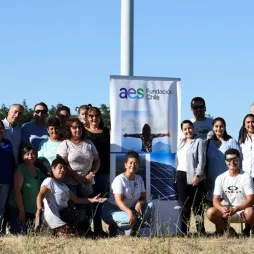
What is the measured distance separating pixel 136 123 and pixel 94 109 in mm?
778

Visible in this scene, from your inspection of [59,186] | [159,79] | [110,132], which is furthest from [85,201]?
[159,79]

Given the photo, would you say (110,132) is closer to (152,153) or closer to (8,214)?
(152,153)

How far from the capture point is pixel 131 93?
1052 cm

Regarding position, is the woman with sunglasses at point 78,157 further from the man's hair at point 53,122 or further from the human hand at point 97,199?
the human hand at point 97,199

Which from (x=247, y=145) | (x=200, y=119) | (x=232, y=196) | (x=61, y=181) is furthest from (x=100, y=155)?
(x=247, y=145)

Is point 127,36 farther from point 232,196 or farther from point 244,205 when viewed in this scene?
point 244,205

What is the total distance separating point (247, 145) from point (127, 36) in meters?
3.52

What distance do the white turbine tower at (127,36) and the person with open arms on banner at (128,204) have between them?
2.76 m

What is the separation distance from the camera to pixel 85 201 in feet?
32.4

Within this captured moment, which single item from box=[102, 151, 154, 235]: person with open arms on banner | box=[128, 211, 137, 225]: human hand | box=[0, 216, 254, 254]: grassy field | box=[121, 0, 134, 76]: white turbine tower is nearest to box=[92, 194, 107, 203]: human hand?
box=[102, 151, 154, 235]: person with open arms on banner

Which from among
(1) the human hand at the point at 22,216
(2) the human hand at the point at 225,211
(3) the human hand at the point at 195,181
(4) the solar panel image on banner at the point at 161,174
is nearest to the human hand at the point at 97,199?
(1) the human hand at the point at 22,216

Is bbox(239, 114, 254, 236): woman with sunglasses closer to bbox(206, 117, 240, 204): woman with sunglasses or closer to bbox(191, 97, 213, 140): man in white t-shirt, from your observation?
bbox(206, 117, 240, 204): woman with sunglasses

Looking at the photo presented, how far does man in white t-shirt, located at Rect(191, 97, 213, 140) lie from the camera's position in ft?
34.7

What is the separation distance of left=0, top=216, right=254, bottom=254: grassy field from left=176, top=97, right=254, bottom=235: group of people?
44 centimetres
